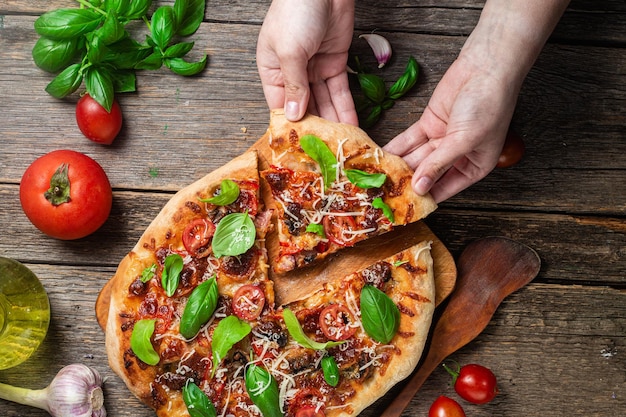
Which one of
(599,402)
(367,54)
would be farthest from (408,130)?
(599,402)

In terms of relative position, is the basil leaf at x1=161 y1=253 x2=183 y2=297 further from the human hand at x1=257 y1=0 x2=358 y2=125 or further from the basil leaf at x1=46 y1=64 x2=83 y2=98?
the basil leaf at x1=46 y1=64 x2=83 y2=98

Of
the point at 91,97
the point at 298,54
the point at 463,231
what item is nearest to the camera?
the point at 298,54

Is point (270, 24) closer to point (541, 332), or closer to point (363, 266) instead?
point (363, 266)

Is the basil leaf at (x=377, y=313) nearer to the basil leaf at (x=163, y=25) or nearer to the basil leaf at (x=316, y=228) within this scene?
the basil leaf at (x=316, y=228)

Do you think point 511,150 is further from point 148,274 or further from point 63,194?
point 63,194

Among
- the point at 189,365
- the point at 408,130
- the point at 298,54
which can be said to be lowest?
the point at 189,365

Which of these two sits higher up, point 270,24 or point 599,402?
point 270,24

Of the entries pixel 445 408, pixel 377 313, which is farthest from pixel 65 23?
pixel 445 408
